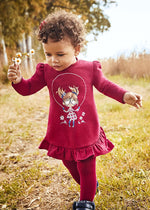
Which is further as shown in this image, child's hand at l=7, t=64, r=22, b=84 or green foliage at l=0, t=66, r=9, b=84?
green foliage at l=0, t=66, r=9, b=84

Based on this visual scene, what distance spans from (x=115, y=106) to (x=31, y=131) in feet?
7.17

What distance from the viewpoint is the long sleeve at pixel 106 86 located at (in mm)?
→ 1467

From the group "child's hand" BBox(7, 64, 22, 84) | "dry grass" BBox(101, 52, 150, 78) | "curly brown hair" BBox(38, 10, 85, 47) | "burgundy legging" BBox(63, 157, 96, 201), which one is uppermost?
"curly brown hair" BBox(38, 10, 85, 47)

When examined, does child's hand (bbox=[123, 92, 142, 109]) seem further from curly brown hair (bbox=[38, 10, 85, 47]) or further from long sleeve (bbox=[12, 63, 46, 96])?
long sleeve (bbox=[12, 63, 46, 96])

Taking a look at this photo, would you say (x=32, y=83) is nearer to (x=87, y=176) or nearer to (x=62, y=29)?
(x=62, y=29)

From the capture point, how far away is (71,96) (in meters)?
1.52

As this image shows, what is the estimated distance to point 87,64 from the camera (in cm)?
158

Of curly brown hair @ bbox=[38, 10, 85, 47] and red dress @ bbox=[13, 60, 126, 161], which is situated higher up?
curly brown hair @ bbox=[38, 10, 85, 47]

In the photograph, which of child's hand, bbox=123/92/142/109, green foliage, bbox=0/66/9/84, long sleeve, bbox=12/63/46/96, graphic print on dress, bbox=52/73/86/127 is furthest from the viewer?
green foliage, bbox=0/66/9/84

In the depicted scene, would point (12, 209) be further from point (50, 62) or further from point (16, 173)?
point (50, 62)

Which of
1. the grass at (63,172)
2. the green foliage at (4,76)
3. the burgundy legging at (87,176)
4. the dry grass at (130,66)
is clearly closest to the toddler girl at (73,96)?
the burgundy legging at (87,176)

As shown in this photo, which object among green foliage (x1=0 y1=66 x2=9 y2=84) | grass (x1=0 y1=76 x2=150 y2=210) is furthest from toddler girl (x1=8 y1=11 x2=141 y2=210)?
green foliage (x1=0 y1=66 x2=9 y2=84)

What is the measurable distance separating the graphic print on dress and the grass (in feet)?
2.71

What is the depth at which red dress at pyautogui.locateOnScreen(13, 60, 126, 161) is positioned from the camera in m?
1.49
